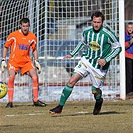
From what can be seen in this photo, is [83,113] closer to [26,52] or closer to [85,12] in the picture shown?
[26,52]

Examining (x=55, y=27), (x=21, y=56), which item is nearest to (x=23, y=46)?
(x=21, y=56)

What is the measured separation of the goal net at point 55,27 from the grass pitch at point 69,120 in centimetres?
279

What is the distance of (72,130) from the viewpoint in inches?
318

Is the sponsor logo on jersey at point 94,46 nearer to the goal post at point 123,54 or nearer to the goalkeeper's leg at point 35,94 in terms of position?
the goalkeeper's leg at point 35,94

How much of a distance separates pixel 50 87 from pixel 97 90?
6.01 metres

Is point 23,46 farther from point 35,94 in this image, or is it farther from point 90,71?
point 90,71

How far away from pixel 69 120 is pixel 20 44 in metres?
4.32

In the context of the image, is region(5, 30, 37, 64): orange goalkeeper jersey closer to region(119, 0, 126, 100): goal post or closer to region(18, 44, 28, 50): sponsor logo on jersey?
region(18, 44, 28, 50): sponsor logo on jersey

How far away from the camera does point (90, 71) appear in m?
10.6

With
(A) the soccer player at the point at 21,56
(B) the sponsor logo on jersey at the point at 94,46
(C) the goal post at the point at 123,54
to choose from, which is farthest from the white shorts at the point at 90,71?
(C) the goal post at the point at 123,54

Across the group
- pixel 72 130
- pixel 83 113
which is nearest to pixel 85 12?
pixel 83 113

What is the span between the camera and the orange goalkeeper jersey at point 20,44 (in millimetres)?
13531

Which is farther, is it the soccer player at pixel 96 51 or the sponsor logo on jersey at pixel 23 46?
the sponsor logo on jersey at pixel 23 46

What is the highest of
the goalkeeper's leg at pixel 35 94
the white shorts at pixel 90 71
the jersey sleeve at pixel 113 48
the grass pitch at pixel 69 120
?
the jersey sleeve at pixel 113 48
